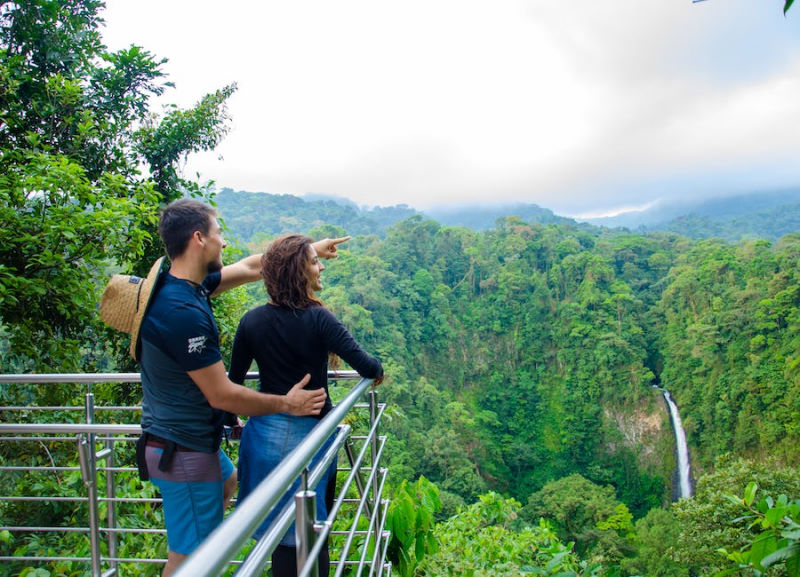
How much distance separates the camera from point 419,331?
Answer: 28.2 meters

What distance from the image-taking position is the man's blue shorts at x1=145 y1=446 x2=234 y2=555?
3.47 ft

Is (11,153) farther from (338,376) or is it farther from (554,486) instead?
(554,486)

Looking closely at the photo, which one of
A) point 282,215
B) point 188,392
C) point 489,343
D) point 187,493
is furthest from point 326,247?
point 282,215

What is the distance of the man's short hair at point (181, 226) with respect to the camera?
108 centimetres

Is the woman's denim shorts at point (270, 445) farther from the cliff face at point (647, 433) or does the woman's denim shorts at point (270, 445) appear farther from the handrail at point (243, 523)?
the cliff face at point (647, 433)

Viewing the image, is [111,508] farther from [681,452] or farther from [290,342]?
[681,452]

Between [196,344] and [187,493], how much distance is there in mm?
344

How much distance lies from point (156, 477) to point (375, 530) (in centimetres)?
66

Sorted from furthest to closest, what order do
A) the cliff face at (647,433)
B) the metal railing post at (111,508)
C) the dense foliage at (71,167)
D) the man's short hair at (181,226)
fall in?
1. the cliff face at (647,433)
2. the dense foliage at (71,167)
3. the metal railing post at (111,508)
4. the man's short hair at (181,226)

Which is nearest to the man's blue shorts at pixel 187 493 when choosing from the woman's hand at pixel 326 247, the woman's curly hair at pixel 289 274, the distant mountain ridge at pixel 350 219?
the woman's curly hair at pixel 289 274

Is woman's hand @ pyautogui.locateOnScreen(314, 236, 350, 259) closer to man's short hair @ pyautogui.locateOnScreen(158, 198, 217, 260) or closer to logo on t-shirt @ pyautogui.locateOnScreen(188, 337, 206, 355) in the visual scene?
man's short hair @ pyautogui.locateOnScreen(158, 198, 217, 260)

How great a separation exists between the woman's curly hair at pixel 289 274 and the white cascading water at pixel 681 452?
23.5m

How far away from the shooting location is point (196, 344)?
0.97 metres

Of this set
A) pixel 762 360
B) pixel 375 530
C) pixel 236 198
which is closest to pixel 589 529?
pixel 762 360
